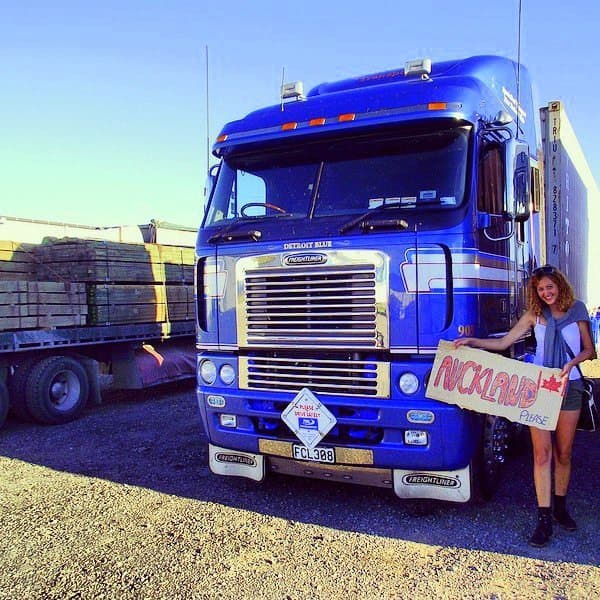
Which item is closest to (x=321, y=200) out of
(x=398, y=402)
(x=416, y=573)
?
(x=398, y=402)

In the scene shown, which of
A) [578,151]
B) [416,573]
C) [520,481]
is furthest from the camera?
[578,151]

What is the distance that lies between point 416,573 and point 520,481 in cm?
220

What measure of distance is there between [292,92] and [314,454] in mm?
3109

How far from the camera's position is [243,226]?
514cm

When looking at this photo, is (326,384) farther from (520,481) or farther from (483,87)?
(483,87)

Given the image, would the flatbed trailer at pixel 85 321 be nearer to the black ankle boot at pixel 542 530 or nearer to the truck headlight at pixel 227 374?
the truck headlight at pixel 227 374

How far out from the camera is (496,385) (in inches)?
178

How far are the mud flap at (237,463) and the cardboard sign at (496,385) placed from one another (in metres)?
1.60

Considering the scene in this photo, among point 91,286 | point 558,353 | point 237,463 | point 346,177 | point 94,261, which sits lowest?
point 237,463

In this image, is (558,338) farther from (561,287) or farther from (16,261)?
(16,261)

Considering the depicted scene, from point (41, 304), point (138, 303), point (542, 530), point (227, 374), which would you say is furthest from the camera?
point (138, 303)

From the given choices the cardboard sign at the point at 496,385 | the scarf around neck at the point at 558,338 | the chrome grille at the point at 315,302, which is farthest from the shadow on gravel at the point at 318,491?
the chrome grille at the point at 315,302

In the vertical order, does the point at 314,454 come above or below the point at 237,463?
above

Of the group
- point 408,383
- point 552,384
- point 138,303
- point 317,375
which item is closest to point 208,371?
point 317,375
